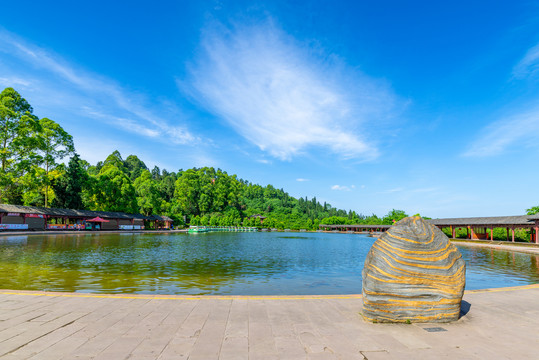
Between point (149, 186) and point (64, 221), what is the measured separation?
67.6 ft

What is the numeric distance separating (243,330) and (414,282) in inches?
130

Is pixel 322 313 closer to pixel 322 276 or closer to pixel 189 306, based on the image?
pixel 189 306

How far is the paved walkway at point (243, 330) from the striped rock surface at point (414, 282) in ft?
0.84

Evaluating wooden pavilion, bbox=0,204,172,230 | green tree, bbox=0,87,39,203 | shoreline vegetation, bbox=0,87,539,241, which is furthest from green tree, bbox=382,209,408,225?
green tree, bbox=0,87,39,203

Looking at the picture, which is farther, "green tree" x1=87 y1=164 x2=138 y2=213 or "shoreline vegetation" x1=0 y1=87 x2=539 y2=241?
"green tree" x1=87 y1=164 x2=138 y2=213

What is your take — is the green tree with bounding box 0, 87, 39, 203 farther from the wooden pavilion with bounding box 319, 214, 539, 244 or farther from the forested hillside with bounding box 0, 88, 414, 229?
the wooden pavilion with bounding box 319, 214, 539, 244

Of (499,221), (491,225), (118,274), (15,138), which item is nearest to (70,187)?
(15,138)

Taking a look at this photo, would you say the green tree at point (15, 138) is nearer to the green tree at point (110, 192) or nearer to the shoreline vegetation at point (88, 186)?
the shoreline vegetation at point (88, 186)

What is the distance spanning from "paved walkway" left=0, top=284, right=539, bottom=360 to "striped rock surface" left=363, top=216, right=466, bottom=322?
0.26 meters

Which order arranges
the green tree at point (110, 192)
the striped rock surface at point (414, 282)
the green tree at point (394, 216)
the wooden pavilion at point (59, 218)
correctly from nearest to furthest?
the striped rock surface at point (414, 282) → the wooden pavilion at point (59, 218) → the green tree at point (110, 192) → the green tree at point (394, 216)

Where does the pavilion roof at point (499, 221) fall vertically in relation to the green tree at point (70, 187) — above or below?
below

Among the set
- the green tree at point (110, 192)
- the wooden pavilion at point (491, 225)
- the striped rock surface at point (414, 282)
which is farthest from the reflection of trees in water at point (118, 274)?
the green tree at point (110, 192)

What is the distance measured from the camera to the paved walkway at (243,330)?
4.10 m

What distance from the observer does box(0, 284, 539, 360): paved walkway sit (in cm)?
410
